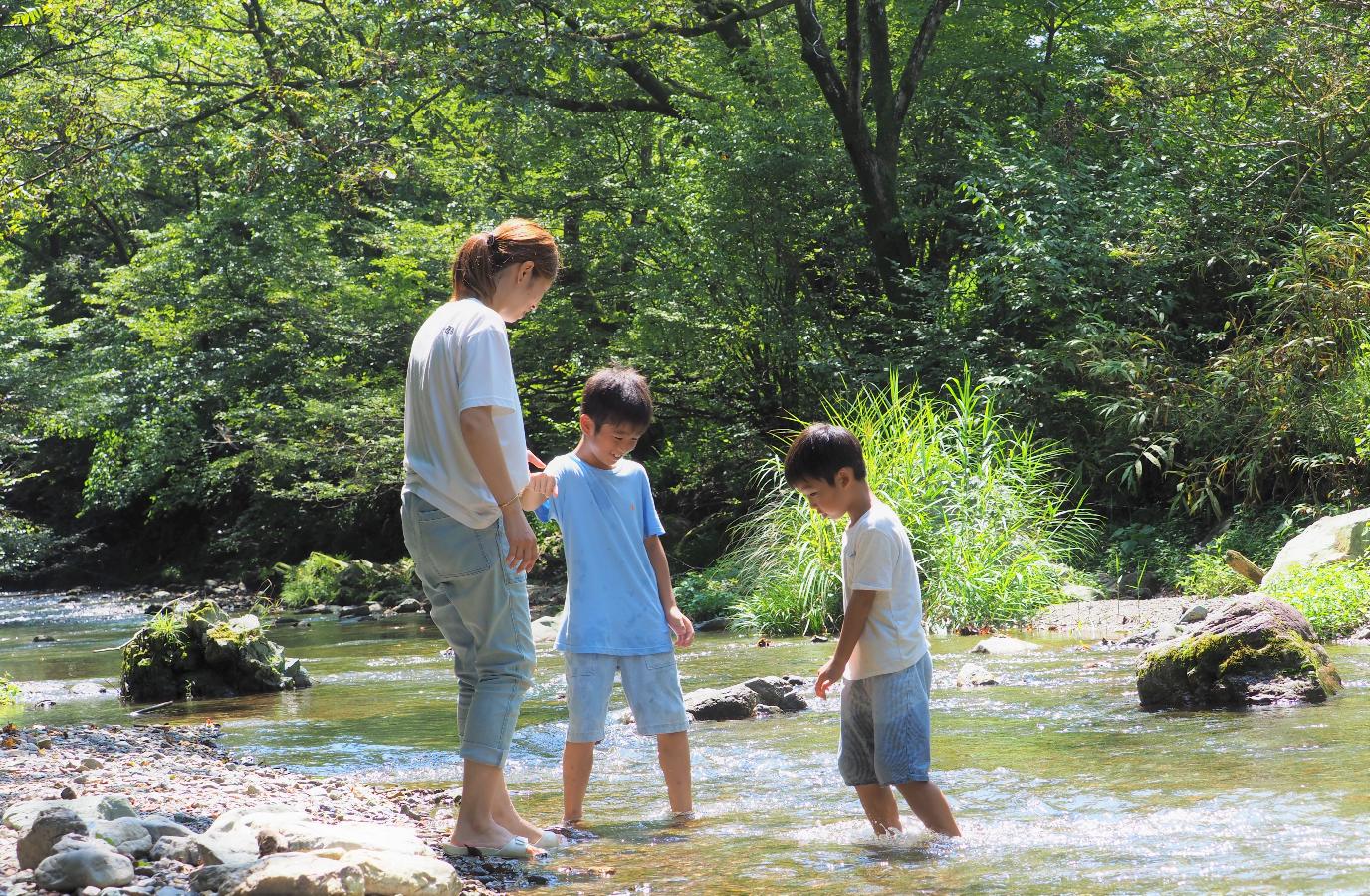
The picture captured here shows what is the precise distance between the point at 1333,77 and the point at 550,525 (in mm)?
9535

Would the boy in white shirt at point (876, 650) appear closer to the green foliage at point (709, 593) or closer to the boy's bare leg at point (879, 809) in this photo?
the boy's bare leg at point (879, 809)

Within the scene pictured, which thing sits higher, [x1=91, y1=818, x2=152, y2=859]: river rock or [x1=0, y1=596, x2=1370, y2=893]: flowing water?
[x1=91, y1=818, x2=152, y2=859]: river rock

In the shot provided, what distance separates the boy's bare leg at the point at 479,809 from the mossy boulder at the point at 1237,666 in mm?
3316

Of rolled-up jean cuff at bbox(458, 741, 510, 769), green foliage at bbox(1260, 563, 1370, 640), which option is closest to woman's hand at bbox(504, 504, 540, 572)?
rolled-up jean cuff at bbox(458, 741, 510, 769)

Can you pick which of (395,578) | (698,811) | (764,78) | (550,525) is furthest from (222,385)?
(698,811)

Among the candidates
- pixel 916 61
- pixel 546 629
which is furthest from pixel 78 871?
pixel 916 61

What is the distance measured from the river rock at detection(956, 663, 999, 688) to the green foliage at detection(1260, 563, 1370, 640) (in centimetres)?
188

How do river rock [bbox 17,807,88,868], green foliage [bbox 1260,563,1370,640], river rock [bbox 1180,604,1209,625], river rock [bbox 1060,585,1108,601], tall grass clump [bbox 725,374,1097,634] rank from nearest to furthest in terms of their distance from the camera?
river rock [bbox 17,807,88,868] → green foliage [bbox 1260,563,1370,640] → river rock [bbox 1180,604,1209,625] → tall grass clump [bbox 725,374,1097,634] → river rock [bbox 1060,585,1108,601]

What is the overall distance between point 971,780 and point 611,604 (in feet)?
4.68

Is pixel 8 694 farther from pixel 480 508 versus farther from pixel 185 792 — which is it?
pixel 480 508

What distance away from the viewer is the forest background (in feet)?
37.7

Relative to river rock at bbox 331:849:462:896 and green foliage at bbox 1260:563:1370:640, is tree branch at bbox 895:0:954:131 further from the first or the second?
river rock at bbox 331:849:462:896

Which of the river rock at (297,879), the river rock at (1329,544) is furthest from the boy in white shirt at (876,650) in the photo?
the river rock at (1329,544)

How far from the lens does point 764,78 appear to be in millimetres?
15227
